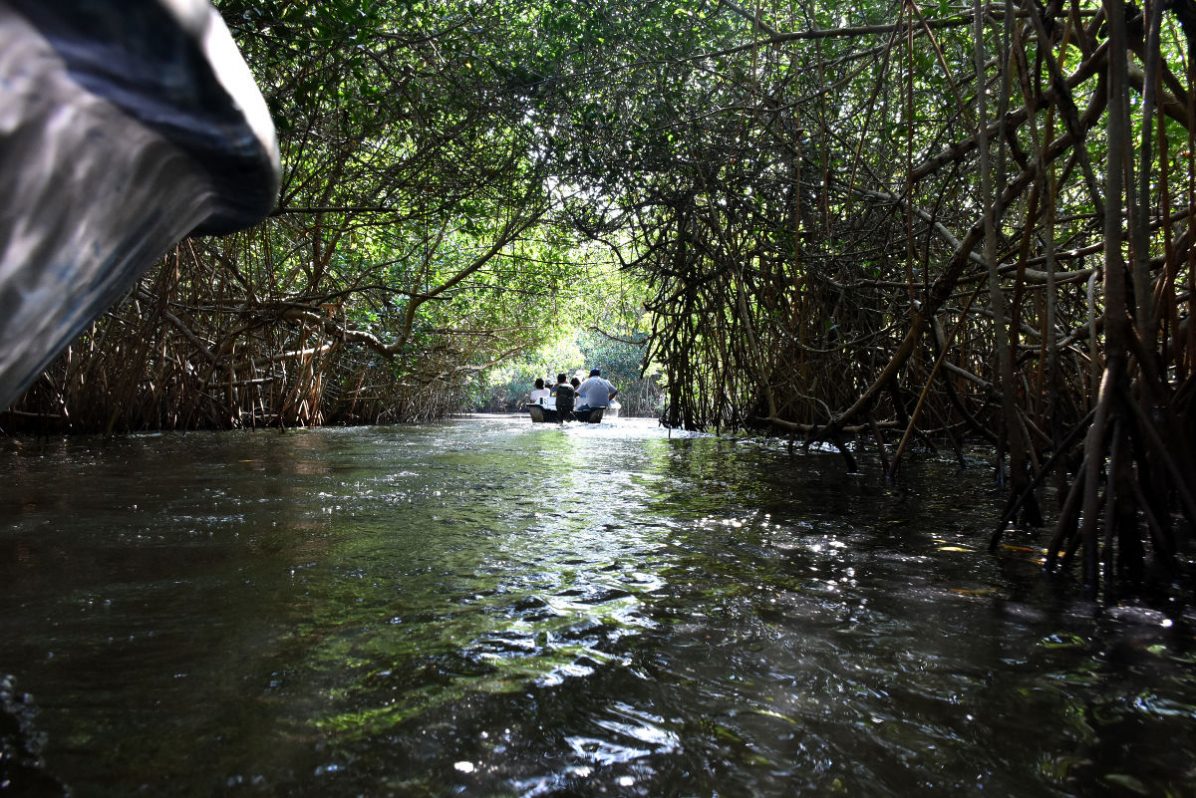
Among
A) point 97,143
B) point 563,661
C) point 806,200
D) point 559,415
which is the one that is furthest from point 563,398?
point 97,143

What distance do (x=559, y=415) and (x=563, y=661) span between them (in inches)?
528

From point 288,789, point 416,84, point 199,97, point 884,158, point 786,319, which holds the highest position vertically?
point 416,84

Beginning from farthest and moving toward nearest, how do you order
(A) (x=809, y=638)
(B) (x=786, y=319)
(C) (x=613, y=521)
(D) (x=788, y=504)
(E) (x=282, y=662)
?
1. (B) (x=786, y=319)
2. (D) (x=788, y=504)
3. (C) (x=613, y=521)
4. (A) (x=809, y=638)
5. (E) (x=282, y=662)

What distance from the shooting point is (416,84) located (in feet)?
19.1

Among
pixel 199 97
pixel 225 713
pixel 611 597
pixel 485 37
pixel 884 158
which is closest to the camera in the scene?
pixel 199 97

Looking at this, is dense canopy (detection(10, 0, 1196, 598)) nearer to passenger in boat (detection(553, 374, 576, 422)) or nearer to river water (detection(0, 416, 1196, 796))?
river water (detection(0, 416, 1196, 796))

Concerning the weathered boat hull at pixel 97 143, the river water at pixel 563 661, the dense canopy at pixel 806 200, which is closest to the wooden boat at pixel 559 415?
the dense canopy at pixel 806 200

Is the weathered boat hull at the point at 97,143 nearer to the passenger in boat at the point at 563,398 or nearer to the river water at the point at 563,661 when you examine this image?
the river water at the point at 563,661

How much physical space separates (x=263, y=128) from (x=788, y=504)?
3133 mm

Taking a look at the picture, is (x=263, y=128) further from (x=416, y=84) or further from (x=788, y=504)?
(x=416, y=84)

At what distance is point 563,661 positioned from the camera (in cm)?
148

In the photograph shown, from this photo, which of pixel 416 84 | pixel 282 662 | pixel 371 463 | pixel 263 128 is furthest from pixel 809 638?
pixel 416 84

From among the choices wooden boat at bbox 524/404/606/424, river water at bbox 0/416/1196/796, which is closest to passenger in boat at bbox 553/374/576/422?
wooden boat at bbox 524/404/606/424

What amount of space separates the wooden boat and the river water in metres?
12.3
